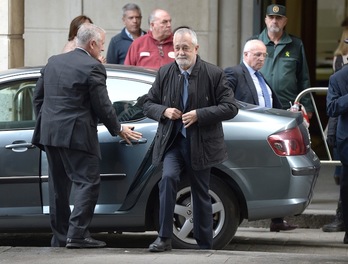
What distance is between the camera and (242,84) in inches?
440

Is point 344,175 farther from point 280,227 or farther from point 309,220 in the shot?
point 309,220

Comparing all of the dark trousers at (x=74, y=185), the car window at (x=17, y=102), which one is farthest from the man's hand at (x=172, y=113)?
the car window at (x=17, y=102)

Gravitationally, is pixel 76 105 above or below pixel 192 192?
above

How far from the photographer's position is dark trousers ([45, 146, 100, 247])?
943 centimetres

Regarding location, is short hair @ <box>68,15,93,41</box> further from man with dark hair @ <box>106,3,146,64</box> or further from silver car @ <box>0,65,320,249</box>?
silver car @ <box>0,65,320,249</box>

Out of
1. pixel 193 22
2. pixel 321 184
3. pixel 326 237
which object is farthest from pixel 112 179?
pixel 193 22

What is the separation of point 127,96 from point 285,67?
277 cm

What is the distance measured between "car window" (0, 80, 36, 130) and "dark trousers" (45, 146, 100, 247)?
70cm

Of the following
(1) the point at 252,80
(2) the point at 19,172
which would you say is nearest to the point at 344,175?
(1) the point at 252,80

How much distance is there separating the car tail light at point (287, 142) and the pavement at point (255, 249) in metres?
0.81

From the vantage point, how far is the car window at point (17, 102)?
400 inches

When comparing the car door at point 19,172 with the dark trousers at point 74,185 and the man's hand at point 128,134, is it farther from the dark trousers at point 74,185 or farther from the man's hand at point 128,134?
the man's hand at point 128,134

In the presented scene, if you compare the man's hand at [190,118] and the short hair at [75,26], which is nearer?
the man's hand at [190,118]

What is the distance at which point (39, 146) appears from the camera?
9656mm
